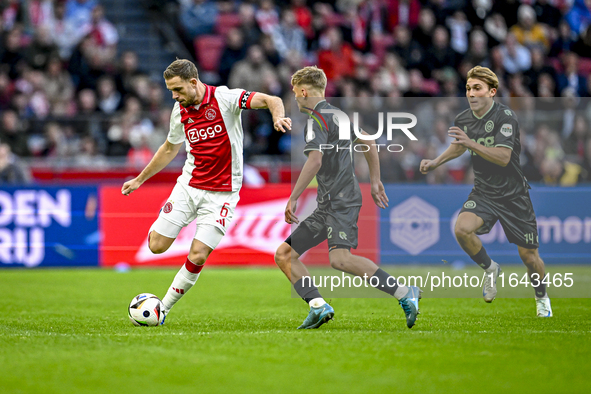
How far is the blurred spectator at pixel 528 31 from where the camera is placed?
1700 cm

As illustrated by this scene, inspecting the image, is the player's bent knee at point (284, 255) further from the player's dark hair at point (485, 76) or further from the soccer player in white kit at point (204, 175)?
the player's dark hair at point (485, 76)

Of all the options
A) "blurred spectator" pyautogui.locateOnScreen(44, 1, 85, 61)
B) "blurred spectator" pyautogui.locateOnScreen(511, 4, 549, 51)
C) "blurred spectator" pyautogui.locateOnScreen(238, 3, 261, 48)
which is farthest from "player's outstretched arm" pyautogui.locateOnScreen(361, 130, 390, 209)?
"blurred spectator" pyautogui.locateOnScreen(511, 4, 549, 51)

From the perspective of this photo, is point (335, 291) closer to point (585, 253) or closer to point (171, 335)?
point (171, 335)

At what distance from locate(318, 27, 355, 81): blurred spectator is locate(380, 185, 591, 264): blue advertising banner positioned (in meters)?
5.16

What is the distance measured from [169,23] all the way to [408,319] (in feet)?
40.7

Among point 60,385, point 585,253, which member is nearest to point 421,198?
point 585,253

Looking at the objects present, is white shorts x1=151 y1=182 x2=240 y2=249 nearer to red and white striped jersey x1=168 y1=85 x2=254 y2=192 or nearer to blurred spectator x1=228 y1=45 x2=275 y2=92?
red and white striped jersey x1=168 y1=85 x2=254 y2=192

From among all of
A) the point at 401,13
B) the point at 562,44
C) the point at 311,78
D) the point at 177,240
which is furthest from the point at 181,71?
the point at 562,44

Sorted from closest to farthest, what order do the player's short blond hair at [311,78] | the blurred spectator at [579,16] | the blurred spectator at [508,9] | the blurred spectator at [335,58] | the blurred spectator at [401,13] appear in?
the player's short blond hair at [311,78], the blurred spectator at [335,58], the blurred spectator at [401,13], the blurred spectator at [579,16], the blurred spectator at [508,9]

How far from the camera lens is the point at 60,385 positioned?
13.8 feet

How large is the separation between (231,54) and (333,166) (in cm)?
960

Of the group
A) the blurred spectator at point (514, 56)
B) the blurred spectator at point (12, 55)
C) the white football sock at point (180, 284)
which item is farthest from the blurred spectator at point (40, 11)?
the white football sock at point (180, 284)

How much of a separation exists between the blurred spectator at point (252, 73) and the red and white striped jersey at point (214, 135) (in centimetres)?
803

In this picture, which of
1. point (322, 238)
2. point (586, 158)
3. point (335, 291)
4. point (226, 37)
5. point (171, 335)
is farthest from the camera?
point (226, 37)
